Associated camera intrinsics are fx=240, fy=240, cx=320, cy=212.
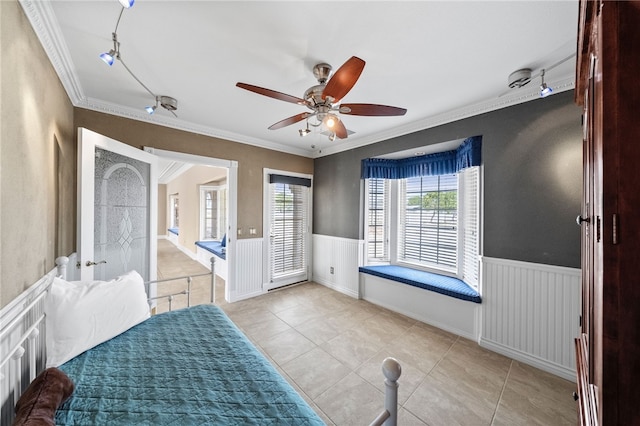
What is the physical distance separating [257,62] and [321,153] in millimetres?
2690

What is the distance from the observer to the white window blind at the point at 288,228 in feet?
14.0

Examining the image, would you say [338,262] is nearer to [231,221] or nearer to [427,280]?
[427,280]

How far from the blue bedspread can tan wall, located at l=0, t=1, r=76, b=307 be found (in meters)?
0.58

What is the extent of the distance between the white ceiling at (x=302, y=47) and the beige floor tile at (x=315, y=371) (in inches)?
102

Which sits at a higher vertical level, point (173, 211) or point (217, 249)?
point (173, 211)

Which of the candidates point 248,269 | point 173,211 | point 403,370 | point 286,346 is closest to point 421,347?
point 403,370

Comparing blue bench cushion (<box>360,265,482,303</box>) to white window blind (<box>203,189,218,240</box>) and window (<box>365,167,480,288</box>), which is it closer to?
window (<box>365,167,480,288</box>)

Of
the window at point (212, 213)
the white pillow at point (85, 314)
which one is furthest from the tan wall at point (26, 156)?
the window at point (212, 213)

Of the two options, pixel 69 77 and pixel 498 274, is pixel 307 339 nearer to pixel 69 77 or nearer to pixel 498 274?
pixel 498 274

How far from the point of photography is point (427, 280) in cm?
313

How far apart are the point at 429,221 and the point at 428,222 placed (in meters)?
0.02

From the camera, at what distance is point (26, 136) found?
137cm
